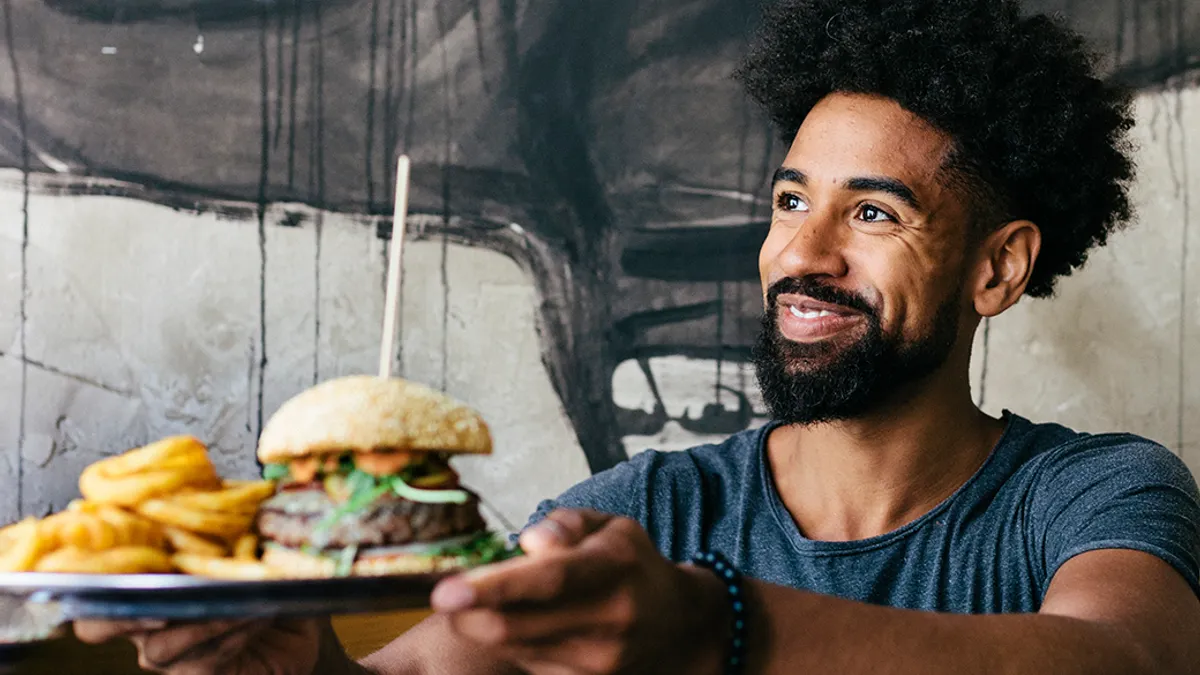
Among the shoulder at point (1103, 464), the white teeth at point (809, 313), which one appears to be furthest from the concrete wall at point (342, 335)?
the shoulder at point (1103, 464)

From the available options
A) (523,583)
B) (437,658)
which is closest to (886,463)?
(437,658)

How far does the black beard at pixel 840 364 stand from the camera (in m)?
1.68

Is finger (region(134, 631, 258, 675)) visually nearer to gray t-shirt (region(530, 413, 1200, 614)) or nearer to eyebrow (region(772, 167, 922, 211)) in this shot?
gray t-shirt (region(530, 413, 1200, 614))

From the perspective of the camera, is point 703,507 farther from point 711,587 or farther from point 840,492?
point 711,587

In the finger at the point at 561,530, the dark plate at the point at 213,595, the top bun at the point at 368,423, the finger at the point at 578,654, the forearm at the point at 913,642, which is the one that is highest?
the top bun at the point at 368,423

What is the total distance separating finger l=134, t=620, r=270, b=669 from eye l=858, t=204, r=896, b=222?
111cm

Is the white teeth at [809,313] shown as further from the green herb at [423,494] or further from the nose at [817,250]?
the green herb at [423,494]

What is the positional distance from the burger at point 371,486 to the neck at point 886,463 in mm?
874

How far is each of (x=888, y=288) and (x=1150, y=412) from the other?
1087 millimetres

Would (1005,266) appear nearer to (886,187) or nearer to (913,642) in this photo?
(886,187)

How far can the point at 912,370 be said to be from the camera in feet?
5.72

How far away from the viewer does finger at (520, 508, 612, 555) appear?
0.75m

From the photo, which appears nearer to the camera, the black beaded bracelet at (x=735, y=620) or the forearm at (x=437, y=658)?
the black beaded bracelet at (x=735, y=620)

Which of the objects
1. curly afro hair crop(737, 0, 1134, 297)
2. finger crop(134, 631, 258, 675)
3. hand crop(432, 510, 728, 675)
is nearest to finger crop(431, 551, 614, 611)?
hand crop(432, 510, 728, 675)
